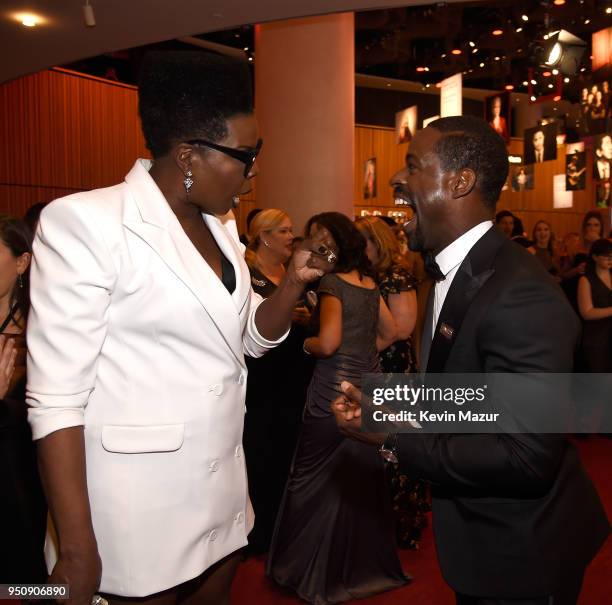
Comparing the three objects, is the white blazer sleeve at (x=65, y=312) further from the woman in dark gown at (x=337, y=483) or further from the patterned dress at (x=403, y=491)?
the patterned dress at (x=403, y=491)

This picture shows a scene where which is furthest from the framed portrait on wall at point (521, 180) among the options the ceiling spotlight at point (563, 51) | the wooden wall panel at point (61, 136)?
the ceiling spotlight at point (563, 51)

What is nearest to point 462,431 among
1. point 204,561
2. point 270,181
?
point 204,561

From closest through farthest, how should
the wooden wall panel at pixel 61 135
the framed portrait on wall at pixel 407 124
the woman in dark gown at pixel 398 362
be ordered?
the woman in dark gown at pixel 398 362 → the wooden wall panel at pixel 61 135 → the framed portrait on wall at pixel 407 124

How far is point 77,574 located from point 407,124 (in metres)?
10.5

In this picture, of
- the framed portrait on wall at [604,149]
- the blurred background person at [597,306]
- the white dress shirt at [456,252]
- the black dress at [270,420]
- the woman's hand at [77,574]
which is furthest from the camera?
the framed portrait on wall at [604,149]

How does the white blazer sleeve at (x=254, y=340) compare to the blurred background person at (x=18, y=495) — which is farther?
the blurred background person at (x=18, y=495)

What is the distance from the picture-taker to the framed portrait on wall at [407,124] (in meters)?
10.8

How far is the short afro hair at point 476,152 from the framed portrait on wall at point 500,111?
32.0ft

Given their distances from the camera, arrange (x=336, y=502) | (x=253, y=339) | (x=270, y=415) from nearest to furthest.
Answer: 1. (x=253, y=339)
2. (x=336, y=502)
3. (x=270, y=415)

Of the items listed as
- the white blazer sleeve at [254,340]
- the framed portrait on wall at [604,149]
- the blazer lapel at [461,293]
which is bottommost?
the white blazer sleeve at [254,340]

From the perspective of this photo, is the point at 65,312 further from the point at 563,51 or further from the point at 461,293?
the point at 563,51

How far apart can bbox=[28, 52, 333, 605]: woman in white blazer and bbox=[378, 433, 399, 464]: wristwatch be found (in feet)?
1.22

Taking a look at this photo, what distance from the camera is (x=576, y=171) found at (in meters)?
10.8

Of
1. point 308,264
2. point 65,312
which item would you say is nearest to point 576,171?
point 308,264
